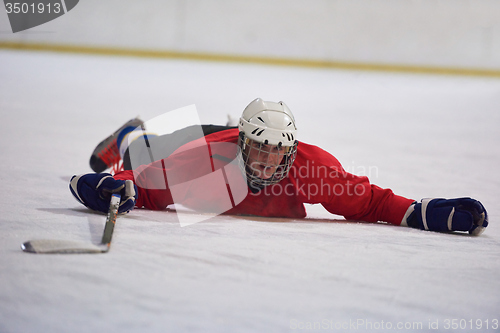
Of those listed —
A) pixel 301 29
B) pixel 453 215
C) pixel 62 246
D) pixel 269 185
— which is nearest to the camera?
pixel 62 246

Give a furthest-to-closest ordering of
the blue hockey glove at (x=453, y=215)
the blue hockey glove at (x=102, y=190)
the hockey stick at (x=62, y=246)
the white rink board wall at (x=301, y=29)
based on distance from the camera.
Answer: the white rink board wall at (x=301, y=29) → the blue hockey glove at (x=453, y=215) → the blue hockey glove at (x=102, y=190) → the hockey stick at (x=62, y=246)

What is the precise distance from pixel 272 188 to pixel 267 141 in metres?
0.31

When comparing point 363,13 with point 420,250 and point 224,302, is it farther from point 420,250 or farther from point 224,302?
point 224,302

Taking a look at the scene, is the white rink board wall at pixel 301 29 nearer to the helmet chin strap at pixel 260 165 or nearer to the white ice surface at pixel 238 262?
the white ice surface at pixel 238 262

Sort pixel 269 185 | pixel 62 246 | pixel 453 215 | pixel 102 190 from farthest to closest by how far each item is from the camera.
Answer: pixel 269 185 < pixel 453 215 < pixel 102 190 < pixel 62 246

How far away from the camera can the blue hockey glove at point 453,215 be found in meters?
1.86

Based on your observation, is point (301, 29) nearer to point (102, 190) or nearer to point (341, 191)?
point (341, 191)

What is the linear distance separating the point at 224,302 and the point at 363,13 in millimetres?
6911

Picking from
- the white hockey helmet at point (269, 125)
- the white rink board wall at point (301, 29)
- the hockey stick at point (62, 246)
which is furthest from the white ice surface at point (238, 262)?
the white rink board wall at point (301, 29)

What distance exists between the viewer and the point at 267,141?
177 centimetres

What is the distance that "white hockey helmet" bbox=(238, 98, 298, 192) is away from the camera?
1774 millimetres

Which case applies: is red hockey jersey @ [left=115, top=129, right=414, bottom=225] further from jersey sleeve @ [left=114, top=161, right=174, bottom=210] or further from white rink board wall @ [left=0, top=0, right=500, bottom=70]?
white rink board wall @ [left=0, top=0, right=500, bottom=70]

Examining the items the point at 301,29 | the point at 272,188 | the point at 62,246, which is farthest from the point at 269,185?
the point at 301,29

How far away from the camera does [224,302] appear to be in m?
1.13
